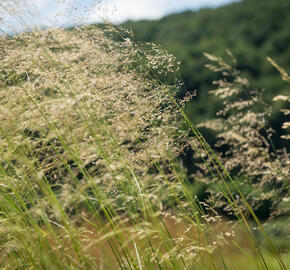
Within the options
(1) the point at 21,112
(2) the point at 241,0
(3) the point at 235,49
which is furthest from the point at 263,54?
(1) the point at 21,112

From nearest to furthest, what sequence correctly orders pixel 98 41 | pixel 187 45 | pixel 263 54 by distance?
pixel 98 41, pixel 263 54, pixel 187 45

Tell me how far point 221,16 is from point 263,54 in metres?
2.67

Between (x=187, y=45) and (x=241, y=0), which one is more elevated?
(x=241, y=0)

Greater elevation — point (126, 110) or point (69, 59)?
point (69, 59)

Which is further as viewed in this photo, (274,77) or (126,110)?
(274,77)

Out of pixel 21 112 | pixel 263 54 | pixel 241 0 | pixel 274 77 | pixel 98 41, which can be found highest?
pixel 241 0

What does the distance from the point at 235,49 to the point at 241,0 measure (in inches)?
122

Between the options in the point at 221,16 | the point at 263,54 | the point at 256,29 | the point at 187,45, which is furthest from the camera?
the point at 221,16

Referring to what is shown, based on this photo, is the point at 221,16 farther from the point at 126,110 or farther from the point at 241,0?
the point at 126,110

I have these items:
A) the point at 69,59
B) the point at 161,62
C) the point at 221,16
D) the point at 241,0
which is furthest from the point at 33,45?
the point at 241,0

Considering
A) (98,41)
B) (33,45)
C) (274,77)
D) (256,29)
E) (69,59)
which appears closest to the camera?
(69,59)

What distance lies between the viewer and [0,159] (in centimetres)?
131

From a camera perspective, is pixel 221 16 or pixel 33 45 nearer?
pixel 33 45

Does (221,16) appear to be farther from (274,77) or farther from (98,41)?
(98,41)
